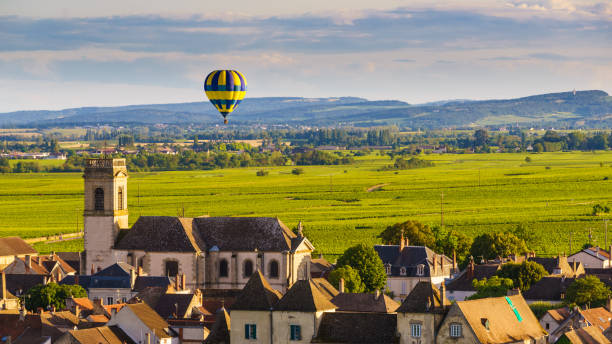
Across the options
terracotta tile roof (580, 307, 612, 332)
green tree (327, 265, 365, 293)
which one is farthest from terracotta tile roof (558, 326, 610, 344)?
green tree (327, 265, 365, 293)

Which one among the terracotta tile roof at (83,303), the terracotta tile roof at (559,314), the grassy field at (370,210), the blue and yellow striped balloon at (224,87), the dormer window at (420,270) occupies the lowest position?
the grassy field at (370,210)

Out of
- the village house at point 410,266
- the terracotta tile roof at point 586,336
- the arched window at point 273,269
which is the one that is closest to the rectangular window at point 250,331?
the terracotta tile roof at point 586,336

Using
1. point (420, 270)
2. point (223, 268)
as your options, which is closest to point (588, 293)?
point (420, 270)

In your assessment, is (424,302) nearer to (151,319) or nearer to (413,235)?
(151,319)

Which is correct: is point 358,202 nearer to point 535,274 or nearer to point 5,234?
point 5,234

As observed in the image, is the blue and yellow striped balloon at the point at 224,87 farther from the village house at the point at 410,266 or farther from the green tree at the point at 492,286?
the green tree at the point at 492,286

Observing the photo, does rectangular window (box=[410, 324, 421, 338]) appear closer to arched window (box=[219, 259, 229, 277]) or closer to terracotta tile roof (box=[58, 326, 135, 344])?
terracotta tile roof (box=[58, 326, 135, 344])
